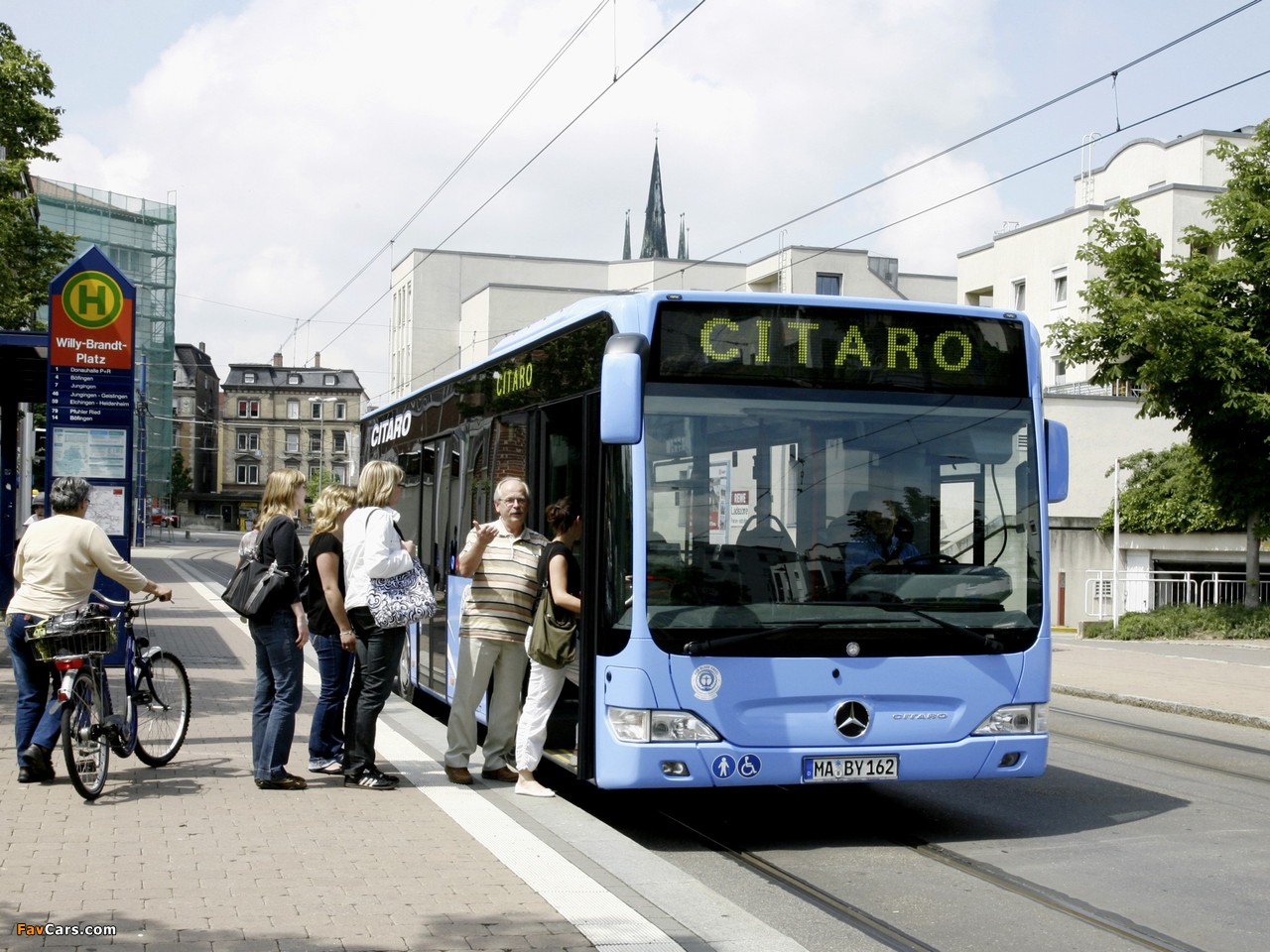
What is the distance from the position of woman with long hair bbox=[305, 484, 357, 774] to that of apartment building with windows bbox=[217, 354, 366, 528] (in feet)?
417

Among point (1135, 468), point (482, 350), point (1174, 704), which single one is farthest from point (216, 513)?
point (1174, 704)

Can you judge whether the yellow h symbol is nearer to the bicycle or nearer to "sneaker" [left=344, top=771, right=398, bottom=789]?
the bicycle

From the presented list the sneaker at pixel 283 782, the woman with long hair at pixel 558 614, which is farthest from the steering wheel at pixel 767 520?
the sneaker at pixel 283 782

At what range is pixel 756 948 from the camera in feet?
17.0

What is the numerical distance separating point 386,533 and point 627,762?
1.85 meters

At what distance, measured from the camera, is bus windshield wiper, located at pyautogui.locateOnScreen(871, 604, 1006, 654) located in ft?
24.1

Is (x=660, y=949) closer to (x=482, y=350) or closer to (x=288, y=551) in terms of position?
(x=288, y=551)

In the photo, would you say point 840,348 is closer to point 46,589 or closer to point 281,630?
point 281,630

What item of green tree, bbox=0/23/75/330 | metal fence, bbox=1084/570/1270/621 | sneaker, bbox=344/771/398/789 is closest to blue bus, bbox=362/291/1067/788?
sneaker, bbox=344/771/398/789

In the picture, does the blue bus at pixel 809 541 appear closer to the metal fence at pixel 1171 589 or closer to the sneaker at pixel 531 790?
the sneaker at pixel 531 790

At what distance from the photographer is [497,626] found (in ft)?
27.4

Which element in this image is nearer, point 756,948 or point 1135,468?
point 756,948

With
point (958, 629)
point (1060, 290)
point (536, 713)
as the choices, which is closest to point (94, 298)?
point (536, 713)

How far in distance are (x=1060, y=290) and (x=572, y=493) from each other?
39749 mm
